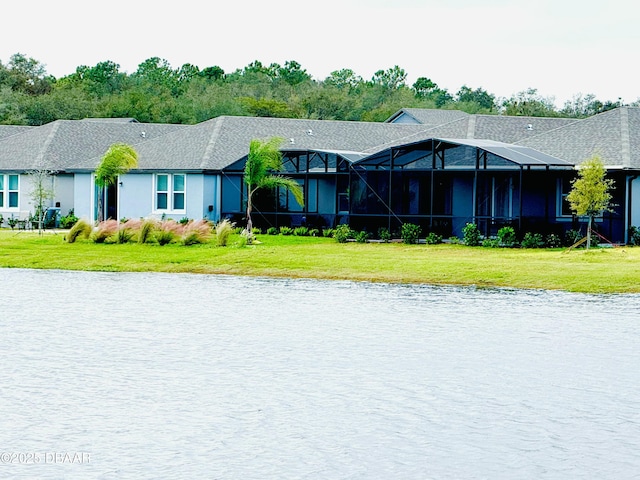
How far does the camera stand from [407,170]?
40.5 m

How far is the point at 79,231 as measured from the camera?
39844 mm

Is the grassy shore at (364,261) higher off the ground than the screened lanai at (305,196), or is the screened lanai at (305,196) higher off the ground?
the screened lanai at (305,196)

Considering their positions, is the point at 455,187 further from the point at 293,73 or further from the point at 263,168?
the point at 293,73

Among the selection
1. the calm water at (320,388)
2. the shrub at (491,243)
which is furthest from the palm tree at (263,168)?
the calm water at (320,388)

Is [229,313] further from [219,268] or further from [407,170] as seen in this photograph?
[407,170]

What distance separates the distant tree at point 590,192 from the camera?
35.1 meters

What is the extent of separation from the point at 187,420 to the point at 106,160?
3319cm

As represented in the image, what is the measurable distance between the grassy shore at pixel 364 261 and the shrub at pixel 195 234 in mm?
297

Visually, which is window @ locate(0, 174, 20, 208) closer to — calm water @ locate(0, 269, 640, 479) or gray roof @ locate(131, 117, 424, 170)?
gray roof @ locate(131, 117, 424, 170)

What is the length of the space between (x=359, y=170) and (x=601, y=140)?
344 inches

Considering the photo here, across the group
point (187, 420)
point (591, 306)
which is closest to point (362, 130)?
point (591, 306)

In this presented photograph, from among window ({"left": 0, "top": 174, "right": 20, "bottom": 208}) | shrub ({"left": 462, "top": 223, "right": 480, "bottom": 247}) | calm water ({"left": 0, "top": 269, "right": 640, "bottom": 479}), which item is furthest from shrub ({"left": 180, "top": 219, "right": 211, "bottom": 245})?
window ({"left": 0, "top": 174, "right": 20, "bottom": 208})

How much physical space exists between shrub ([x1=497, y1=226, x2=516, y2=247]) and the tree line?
3613 cm

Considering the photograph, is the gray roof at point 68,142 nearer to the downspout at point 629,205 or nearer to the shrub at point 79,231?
the shrub at point 79,231
